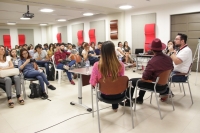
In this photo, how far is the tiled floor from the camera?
2539mm

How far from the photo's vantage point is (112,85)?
2.36 m

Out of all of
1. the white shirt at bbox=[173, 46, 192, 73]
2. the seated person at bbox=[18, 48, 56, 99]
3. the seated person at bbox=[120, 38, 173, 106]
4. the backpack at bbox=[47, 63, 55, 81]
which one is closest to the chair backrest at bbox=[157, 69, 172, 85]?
the seated person at bbox=[120, 38, 173, 106]

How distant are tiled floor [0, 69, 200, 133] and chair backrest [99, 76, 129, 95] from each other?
1.90 ft

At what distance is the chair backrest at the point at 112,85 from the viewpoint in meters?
2.35

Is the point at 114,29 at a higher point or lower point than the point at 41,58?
higher

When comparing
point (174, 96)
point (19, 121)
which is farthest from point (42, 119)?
point (174, 96)

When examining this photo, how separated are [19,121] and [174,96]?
3.16m

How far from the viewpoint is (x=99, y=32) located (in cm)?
973

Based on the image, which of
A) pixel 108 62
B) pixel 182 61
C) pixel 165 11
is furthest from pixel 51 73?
pixel 165 11

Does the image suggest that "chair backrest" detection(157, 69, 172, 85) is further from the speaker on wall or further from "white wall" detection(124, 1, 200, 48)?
the speaker on wall

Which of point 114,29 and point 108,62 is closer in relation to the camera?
point 108,62

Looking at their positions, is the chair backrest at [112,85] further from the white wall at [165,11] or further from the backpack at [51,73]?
the white wall at [165,11]

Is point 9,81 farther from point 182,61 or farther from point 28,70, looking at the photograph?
point 182,61

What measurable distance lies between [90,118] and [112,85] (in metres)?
0.88
